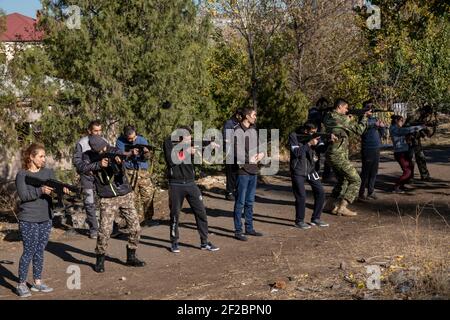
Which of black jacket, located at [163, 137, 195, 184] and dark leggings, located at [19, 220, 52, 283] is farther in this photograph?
black jacket, located at [163, 137, 195, 184]

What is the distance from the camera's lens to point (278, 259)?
26.8 ft

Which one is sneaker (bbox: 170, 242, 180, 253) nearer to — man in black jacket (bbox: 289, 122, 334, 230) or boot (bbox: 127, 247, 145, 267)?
boot (bbox: 127, 247, 145, 267)

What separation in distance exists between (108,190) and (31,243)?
1.19 metres

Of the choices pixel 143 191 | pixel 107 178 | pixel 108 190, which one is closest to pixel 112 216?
pixel 108 190

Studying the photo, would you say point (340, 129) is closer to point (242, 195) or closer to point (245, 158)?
point (245, 158)

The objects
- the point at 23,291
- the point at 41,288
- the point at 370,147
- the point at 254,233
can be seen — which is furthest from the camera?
the point at 370,147

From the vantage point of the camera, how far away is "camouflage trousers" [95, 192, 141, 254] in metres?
7.84

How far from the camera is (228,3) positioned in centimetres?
1808

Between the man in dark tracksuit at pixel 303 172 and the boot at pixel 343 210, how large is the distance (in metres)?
0.80

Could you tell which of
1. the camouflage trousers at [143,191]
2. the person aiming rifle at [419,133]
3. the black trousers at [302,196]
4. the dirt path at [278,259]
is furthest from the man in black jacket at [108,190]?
the person aiming rifle at [419,133]

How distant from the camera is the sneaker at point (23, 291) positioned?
277 inches

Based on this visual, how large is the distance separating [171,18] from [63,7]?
239 centimetres

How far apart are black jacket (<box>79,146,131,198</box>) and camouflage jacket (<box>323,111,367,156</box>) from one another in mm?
4084

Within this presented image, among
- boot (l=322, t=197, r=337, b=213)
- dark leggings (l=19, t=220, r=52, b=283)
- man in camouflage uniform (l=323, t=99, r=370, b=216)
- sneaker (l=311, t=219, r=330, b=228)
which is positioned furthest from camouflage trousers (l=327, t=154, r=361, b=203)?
dark leggings (l=19, t=220, r=52, b=283)
